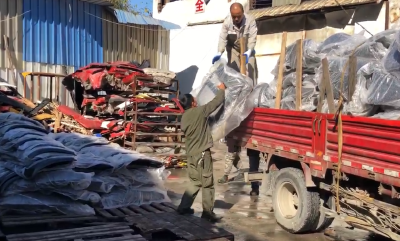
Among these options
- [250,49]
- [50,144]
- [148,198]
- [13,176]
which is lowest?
[148,198]

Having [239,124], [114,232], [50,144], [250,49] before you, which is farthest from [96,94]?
[114,232]

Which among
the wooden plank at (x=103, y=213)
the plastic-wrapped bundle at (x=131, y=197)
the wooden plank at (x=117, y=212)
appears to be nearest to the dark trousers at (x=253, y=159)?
the plastic-wrapped bundle at (x=131, y=197)

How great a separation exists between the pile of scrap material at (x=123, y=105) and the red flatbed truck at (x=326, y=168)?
3.84 metres

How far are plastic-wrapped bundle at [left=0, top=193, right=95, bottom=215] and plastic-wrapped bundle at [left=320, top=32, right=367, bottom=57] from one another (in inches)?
140

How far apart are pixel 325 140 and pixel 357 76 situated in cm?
78

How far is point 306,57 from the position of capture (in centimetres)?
619

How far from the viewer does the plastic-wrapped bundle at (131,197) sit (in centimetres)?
536

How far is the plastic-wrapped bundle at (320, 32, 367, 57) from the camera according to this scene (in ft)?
19.4

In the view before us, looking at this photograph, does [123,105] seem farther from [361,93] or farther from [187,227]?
[361,93]

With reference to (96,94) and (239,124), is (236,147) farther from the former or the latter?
(96,94)

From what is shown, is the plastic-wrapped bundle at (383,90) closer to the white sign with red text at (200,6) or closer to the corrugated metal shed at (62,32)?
the corrugated metal shed at (62,32)

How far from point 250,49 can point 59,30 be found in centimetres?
642

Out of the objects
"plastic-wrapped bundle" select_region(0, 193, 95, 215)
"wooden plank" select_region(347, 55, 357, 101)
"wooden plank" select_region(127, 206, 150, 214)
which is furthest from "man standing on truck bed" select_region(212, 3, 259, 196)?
"plastic-wrapped bundle" select_region(0, 193, 95, 215)

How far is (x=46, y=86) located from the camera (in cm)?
1247
